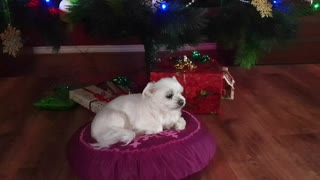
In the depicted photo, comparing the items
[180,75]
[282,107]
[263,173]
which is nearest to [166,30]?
[180,75]

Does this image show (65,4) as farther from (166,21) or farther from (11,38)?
(166,21)

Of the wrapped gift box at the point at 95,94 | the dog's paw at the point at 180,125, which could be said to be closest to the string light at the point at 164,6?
the dog's paw at the point at 180,125

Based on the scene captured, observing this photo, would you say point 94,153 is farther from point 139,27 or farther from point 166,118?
point 139,27

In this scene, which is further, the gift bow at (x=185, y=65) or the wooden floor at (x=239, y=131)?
the gift bow at (x=185, y=65)

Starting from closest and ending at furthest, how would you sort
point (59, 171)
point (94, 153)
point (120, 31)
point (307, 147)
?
point (94, 153)
point (59, 171)
point (307, 147)
point (120, 31)

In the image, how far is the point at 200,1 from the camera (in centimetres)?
179

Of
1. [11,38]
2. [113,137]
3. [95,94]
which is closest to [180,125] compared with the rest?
[113,137]

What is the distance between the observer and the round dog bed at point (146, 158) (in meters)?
1.14

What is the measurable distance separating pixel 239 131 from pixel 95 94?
0.68 m

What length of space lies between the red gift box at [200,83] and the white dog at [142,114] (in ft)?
1.15

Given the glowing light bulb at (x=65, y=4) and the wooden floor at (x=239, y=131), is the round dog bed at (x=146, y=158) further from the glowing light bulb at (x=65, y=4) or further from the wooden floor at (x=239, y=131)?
the glowing light bulb at (x=65, y=4)

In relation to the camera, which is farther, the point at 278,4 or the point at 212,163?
the point at 278,4

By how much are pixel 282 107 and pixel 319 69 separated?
26.6 inches

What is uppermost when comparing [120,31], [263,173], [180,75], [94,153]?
[120,31]
